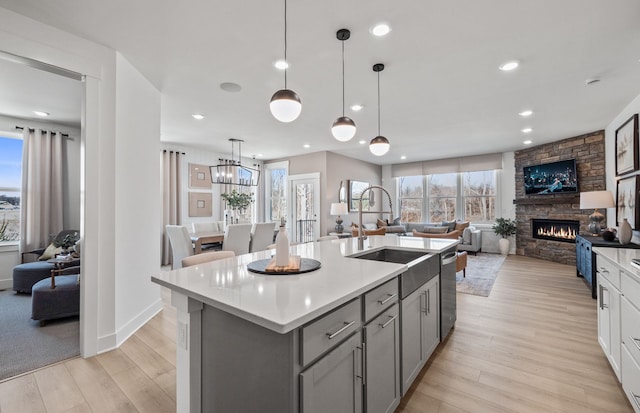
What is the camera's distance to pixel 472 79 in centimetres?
305

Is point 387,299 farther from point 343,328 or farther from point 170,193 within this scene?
point 170,193

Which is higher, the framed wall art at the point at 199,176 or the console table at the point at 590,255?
the framed wall art at the point at 199,176

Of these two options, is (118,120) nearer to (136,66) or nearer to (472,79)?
(136,66)

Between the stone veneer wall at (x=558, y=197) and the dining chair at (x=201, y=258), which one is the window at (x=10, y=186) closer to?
the dining chair at (x=201, y=258)

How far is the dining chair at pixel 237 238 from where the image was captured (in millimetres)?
4629

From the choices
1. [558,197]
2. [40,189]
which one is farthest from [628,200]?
[40,189]

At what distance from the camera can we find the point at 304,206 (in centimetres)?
727

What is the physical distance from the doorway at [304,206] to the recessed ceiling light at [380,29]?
186 inches

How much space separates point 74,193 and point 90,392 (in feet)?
14.0

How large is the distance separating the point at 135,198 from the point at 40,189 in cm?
297

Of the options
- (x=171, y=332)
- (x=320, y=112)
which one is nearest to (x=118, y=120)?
(x=171, y=332)

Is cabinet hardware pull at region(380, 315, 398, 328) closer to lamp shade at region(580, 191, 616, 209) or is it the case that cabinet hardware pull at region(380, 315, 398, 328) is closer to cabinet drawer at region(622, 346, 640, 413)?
cabinet drawer at region(622, 346, 640, 413)

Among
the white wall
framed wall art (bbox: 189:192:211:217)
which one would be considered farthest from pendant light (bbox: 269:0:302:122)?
framed wall art (bbox: 189:192:211:217)

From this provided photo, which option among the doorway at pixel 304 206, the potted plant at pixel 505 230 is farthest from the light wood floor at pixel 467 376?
the doorway at pixel 304 206
